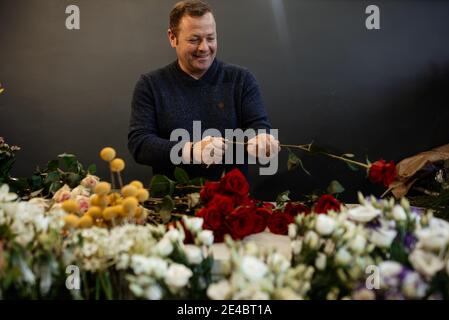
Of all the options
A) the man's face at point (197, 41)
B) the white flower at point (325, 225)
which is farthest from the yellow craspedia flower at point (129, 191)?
the man's face at point (197, 41)

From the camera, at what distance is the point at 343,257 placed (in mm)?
841

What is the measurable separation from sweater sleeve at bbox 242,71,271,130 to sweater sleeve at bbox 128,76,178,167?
348 millimetres

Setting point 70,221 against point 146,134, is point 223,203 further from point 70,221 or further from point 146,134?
point 146,134

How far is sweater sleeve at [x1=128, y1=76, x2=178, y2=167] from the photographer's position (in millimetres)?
1780

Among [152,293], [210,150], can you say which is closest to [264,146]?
[210,150]

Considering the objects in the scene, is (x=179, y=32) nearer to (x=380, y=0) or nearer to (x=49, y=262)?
(x=49, y=262)

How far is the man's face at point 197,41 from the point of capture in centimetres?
184

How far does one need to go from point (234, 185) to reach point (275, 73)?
6.32 feet

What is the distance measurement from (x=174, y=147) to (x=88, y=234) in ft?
2.73

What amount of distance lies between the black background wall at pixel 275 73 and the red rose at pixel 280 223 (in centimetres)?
181

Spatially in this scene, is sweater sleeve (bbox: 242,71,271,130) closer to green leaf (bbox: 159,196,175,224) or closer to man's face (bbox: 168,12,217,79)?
man's face (bbox: 168,12,217,79)

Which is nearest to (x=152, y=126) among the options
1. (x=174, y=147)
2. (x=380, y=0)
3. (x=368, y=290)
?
(x=174, y=147)

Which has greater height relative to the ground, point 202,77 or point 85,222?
point 202,77

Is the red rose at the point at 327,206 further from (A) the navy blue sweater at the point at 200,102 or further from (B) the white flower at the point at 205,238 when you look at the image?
(A) the navy blue sweater at the point at 200,102
